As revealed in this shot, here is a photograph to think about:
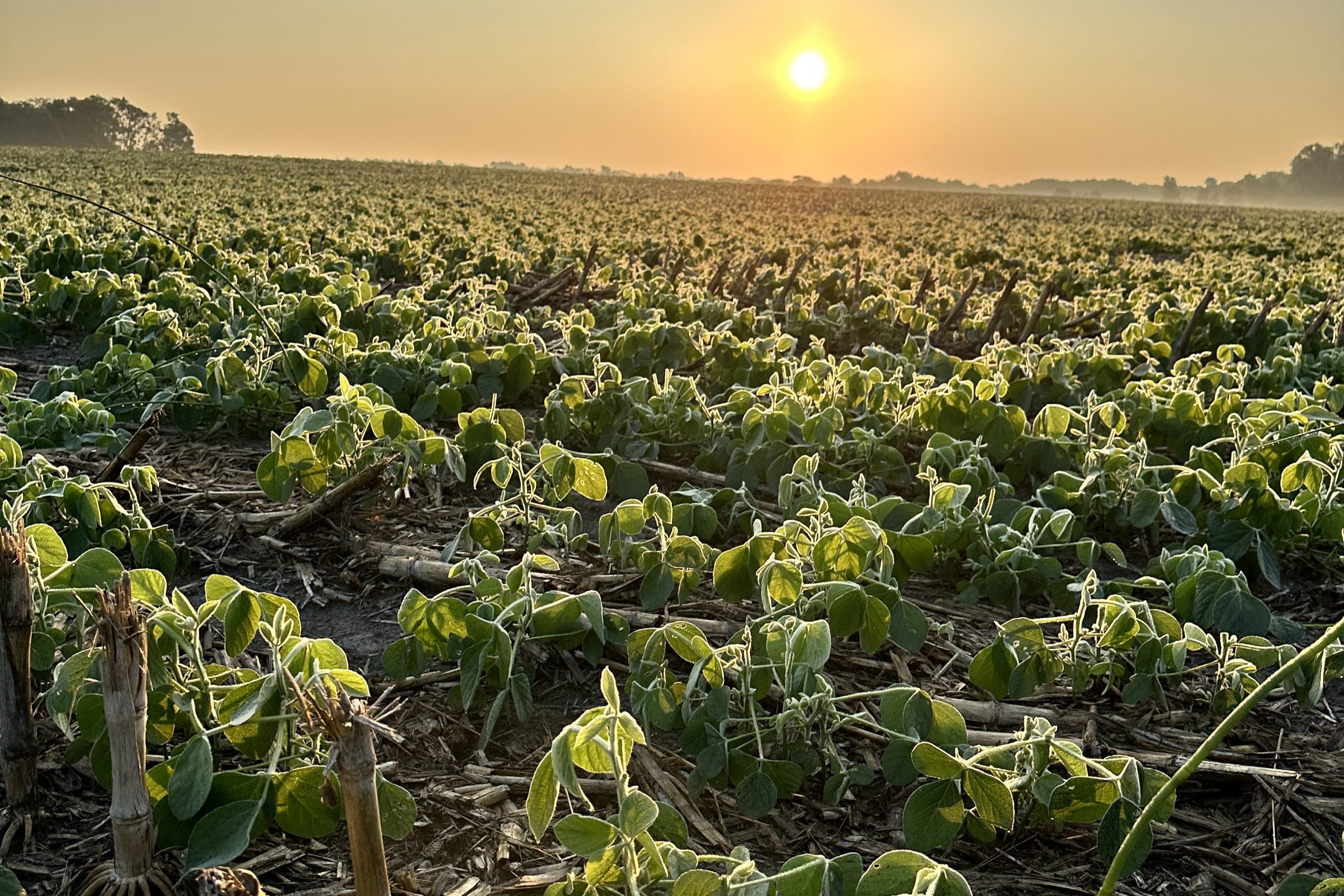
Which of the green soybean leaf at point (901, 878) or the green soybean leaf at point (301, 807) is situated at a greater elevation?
the green soybean leaf at point (901, 878)

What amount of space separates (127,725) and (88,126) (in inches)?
5571

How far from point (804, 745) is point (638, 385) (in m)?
2.72

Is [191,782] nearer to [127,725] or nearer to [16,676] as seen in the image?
[127,725]

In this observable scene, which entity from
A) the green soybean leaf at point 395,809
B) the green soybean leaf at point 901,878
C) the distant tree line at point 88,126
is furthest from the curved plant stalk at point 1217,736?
the distant tree line at point 88,126

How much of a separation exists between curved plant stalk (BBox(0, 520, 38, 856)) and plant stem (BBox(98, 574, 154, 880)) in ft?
0.94

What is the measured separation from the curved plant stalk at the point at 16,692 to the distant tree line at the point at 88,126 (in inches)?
4746

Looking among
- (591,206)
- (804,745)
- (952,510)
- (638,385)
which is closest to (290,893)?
(804,745)

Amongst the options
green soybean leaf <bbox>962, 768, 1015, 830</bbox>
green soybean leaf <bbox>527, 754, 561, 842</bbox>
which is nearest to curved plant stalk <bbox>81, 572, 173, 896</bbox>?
green soybean leaf <bbox>527, 754, 561, 842</bbox>

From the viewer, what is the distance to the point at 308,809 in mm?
2023

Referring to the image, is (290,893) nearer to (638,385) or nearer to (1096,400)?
(638,385)

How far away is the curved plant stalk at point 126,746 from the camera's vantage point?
172cm

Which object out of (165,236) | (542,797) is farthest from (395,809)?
(165,236)

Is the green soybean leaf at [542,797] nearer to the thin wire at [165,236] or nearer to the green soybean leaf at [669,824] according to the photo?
the green soybean leaf at [669,824]

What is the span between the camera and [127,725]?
70.4 inches
